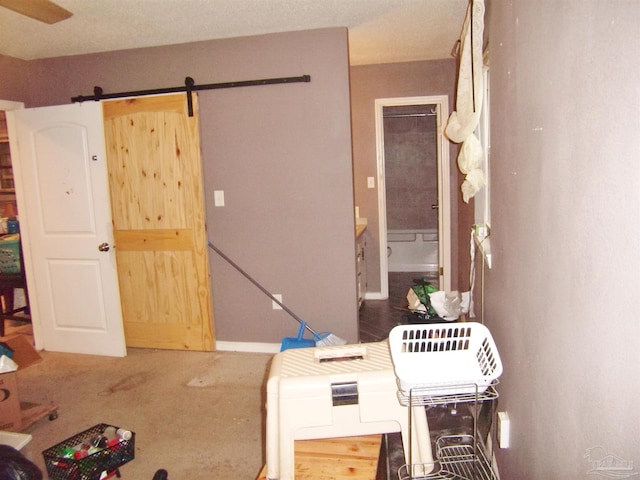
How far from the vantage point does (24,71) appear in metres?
3.69

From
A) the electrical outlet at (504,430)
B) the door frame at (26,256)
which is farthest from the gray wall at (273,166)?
the electrical outlet at (504,430)

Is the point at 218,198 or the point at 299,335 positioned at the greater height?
the point at 218,198

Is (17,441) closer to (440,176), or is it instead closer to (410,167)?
(440,176)

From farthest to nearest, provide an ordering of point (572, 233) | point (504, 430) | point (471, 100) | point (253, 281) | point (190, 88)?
point (253, 281), point (190, 88), point (471, 100), point (504, 430), point (572, 233)

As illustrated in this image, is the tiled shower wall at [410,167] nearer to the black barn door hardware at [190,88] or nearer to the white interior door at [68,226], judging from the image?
the black barn door hardware at [190,88]

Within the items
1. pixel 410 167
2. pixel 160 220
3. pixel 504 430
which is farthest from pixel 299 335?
pixel 410 167

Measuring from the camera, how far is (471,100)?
2.36 metres

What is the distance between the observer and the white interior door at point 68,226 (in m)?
3.43

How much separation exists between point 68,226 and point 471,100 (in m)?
3.05

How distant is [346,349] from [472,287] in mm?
1481

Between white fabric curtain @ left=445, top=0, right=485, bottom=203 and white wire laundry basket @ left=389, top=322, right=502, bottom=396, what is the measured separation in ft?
3.88

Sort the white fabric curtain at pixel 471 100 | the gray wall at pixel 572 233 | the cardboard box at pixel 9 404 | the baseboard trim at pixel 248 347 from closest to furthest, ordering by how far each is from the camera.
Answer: the gray wall at pixel 572 233 < the white fabric curtain at pixel 471 100 < the cardboard box at pixel 9 404 < the baseboard trim at pixel 248 347

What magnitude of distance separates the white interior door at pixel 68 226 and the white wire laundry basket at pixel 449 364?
2725 mm

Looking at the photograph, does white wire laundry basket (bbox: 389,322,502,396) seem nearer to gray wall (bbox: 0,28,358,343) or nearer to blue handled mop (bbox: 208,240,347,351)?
blue handled mop (bbox: 208,240,347,351)
